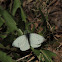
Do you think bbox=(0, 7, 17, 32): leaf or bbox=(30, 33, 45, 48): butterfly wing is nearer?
bbox=(30, 33, 45, 48): butterfly wing

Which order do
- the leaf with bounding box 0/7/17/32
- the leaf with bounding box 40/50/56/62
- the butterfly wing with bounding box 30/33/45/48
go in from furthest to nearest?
the leaf with bounding box 0/7/17/32
the leaf with bounding box 40/50/56/62
the butterfly wing with bounding box 30/33/45/48

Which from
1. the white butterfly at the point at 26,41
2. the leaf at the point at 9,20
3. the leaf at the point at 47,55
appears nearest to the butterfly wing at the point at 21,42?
the white butterfly at the point at 26,41

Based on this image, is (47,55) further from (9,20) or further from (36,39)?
(9,20)

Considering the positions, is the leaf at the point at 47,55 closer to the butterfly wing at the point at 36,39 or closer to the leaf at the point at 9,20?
the butterfly wing at the point at 36,39

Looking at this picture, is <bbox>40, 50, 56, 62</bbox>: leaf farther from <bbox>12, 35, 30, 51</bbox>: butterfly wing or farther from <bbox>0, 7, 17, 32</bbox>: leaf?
<bbox>0, 7, 17, 32</bbox>: leaf

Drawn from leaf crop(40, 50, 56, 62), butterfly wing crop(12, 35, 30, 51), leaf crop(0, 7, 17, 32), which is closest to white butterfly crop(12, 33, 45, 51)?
butterfly wing crop(12, 35, 30, 51)

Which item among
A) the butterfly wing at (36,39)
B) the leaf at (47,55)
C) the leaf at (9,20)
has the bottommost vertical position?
the leaf at (47,55)

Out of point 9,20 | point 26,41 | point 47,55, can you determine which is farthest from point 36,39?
point 9,20

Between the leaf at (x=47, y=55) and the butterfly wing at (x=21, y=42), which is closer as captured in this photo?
the butterfly wing at (x=21, y=42)

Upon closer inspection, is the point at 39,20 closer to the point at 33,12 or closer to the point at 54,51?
the point at 33,12
